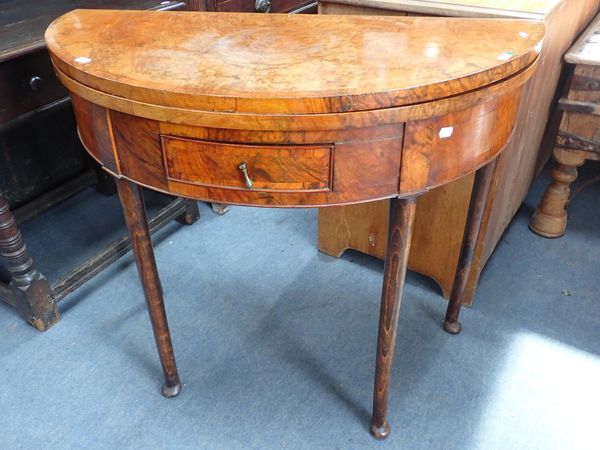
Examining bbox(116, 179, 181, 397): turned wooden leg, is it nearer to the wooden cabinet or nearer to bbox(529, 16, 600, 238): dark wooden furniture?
the wooden cabinet

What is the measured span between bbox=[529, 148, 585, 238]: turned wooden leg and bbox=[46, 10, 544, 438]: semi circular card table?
0.78 meters

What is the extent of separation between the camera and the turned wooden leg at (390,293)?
92cm

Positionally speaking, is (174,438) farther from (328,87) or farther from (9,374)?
(328,87)

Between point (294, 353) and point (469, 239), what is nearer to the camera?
point (469, 239)

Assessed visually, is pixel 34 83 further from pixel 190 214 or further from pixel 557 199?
pixel 557 199

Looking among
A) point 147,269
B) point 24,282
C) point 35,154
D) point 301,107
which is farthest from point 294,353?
point 35,154

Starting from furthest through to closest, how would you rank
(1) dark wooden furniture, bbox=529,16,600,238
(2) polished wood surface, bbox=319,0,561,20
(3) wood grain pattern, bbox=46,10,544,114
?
(1) dark wooden furniture, bbox=529,16,600,238, (2) polished wood surface, bbox=319,0,561,20, (3) wood grain pattern, bbox=46,10,544,114

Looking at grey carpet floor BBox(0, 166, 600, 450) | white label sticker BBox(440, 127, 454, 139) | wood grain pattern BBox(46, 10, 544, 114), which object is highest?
wood grain pattern BBox(46, 10, 544, 114)

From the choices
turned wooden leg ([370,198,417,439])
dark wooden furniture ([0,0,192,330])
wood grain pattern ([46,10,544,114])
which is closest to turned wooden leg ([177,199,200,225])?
dark wooden furniture ([0,0,192,330])

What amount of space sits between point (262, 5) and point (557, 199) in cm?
113

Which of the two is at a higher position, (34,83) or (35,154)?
(34,83)

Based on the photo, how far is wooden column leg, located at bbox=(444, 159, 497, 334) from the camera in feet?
4.00

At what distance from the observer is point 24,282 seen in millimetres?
1445

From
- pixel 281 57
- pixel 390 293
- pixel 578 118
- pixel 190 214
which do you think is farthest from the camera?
pixel 190 214
